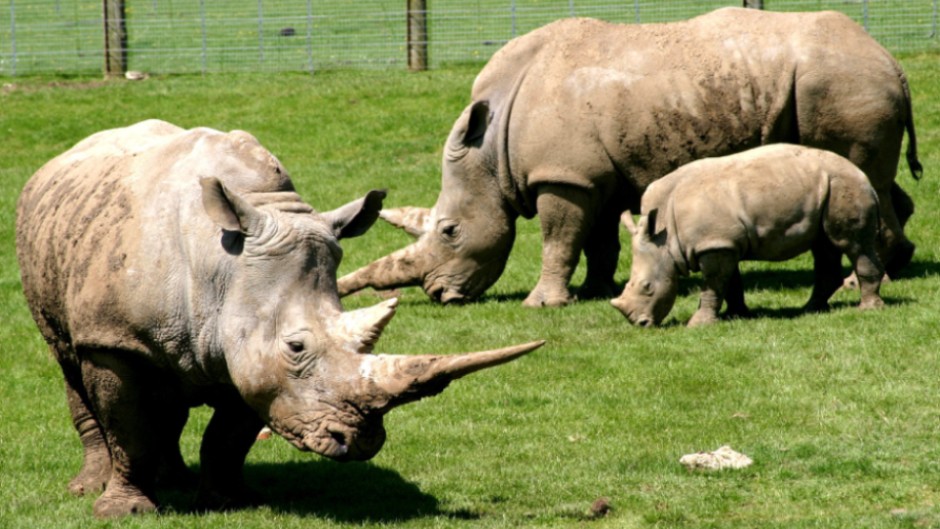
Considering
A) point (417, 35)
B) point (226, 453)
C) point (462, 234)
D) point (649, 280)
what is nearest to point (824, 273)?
point (649, 280)

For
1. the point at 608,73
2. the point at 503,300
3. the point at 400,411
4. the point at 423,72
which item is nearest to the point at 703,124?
the point at 608,73

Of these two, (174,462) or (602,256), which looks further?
(602,256)

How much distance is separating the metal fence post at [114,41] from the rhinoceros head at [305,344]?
72.5 ft

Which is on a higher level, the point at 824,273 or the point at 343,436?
the point at 343,436

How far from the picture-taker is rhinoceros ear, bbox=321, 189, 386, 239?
8.83 m

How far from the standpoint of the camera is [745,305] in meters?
14.3

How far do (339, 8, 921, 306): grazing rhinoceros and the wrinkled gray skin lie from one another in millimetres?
1282

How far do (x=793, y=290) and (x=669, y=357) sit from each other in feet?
10.1

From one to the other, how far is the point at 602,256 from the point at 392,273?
2016 mm

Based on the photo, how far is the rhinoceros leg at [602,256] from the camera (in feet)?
52.3

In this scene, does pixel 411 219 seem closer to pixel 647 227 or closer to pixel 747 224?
pixel 647 227

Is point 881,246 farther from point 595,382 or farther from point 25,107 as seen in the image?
point 25,107

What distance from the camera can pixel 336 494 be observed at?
955 cm

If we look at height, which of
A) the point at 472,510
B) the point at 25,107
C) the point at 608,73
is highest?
the point at 608,73
